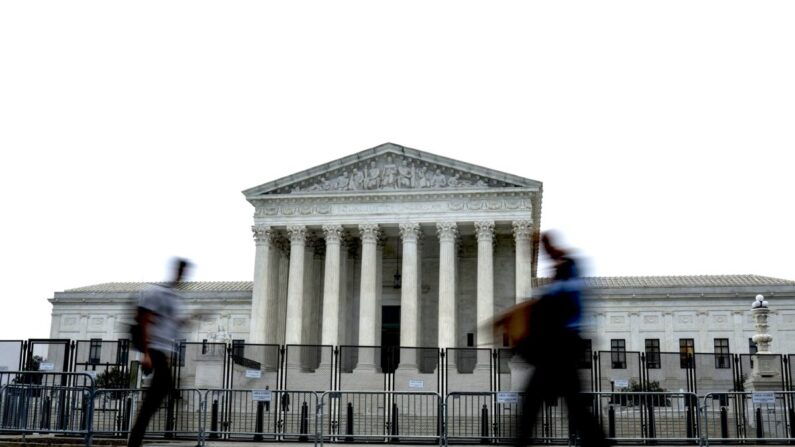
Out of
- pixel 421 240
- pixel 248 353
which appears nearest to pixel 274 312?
pixel 421 240

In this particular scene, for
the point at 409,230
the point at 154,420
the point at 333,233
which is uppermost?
the point at 409,230

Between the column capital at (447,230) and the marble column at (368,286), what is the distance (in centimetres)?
403

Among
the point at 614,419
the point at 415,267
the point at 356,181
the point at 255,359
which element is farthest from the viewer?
the point at 356,181

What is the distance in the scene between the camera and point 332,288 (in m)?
51.8

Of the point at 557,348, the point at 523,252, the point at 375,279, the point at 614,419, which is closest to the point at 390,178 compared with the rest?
the point at 375,279

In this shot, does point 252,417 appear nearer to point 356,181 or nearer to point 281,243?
point 356,181

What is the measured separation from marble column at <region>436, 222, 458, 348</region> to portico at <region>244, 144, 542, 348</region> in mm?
62

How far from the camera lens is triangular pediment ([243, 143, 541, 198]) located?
52375 millimetres

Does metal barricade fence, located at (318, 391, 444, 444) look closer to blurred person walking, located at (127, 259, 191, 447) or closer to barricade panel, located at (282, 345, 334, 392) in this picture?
barricade panel, located at (282, 345, 334, 392)

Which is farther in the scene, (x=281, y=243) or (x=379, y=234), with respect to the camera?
(x=281, y=243)

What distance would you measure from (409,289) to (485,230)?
19.4 ft

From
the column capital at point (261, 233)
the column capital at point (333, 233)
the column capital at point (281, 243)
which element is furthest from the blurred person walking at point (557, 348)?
the column capital at point (281, 243)

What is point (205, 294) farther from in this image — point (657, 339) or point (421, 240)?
point (657, 339)

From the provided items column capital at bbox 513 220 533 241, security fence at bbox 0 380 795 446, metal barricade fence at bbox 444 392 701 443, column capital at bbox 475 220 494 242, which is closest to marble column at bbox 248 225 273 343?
column capital at bbox 475 220 494 242
